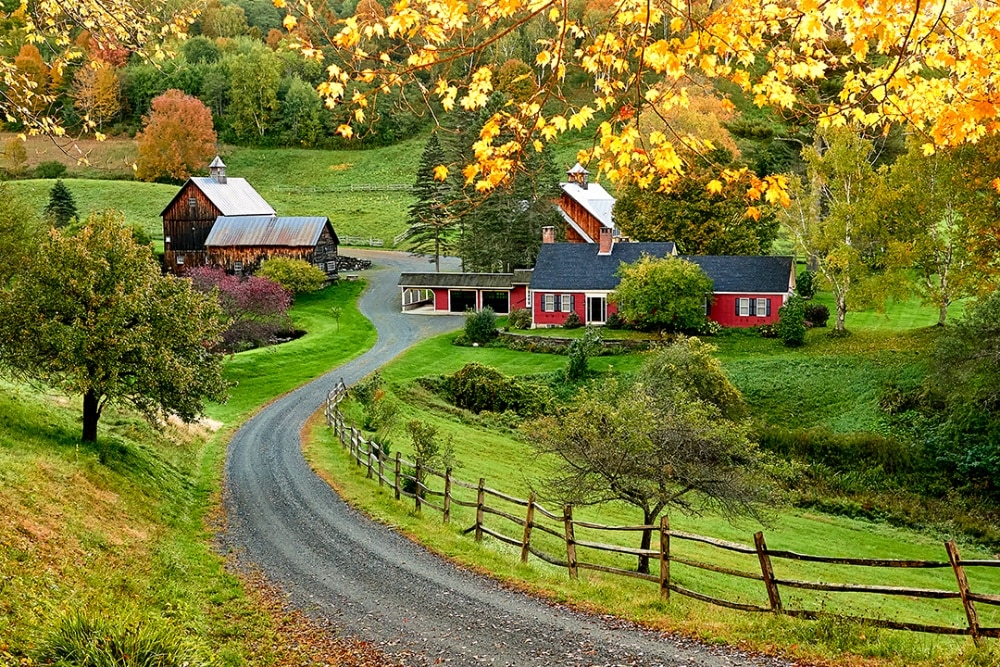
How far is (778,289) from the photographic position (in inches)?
1780

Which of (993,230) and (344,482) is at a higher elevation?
(993,230)

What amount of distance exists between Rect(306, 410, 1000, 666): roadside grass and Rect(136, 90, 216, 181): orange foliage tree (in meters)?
66.2

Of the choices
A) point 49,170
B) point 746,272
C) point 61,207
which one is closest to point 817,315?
point 746,272

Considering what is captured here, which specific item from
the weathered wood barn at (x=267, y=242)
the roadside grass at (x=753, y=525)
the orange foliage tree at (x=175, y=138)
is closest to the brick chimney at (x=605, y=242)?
the roadside grass at (x=753, y=525)

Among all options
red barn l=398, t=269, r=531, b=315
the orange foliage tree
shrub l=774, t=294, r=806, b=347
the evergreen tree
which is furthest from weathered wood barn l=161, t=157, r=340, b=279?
shrub l=774, t=294, r=806, b=347

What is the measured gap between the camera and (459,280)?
53250 millimetres

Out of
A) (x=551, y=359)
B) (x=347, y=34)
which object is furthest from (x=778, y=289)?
(x=347, y=34)

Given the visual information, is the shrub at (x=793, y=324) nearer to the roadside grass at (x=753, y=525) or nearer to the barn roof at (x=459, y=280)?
the roadside grass at (x=753, y=525)

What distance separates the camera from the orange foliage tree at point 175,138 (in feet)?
282

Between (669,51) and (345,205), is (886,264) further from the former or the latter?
(345,205)

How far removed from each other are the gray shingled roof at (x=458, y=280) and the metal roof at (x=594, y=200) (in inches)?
437

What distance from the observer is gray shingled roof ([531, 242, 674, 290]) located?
4831cm

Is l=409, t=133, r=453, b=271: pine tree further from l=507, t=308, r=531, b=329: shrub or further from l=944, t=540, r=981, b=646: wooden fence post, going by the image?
l=944, t=540, r=981, b=646: wooden fence post

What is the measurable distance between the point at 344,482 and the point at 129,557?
8426 mm
